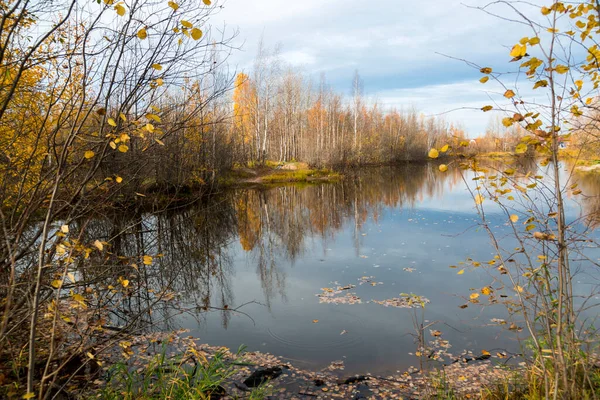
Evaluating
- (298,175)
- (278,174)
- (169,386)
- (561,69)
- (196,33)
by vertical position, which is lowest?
(169,386)

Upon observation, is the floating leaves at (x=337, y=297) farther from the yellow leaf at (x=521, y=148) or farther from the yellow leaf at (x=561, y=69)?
the yellow leaf at (x=561, y=69)

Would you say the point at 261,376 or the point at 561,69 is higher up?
the point at 561,69

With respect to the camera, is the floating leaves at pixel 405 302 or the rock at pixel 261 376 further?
the floating leaves at pixel 405 302

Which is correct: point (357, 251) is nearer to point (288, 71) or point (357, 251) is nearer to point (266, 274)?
point (266, 274)

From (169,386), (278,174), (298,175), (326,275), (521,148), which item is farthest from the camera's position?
(298,175)

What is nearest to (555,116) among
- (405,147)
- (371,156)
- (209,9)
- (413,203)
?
(209,9)

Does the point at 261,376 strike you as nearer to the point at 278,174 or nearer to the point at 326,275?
the point at 326,275

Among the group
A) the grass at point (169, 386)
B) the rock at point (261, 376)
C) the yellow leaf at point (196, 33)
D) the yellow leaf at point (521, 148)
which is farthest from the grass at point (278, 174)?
the yellow leaf at point (521, 148)

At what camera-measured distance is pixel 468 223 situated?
1430 cm

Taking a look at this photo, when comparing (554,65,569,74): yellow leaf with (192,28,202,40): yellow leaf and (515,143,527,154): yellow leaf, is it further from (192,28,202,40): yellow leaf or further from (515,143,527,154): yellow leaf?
(192,28,202,40): yellow leaf

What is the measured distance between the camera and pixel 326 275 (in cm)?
920

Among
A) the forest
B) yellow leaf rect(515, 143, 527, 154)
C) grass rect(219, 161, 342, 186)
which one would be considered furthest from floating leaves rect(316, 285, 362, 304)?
grass rect(219, 161, 342, 186)

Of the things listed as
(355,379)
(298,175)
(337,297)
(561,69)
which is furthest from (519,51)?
(298,175)

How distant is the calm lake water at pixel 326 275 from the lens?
228 inches
